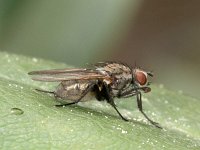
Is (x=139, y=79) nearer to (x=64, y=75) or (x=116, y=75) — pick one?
(x=116, y=75)

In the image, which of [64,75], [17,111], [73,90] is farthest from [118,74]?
[17,111]

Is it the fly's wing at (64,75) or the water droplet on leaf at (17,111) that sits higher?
the fly's wing at (64,75)

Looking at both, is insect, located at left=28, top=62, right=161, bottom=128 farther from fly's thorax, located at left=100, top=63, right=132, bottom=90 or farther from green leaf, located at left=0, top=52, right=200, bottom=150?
green leaf, located at left=0, top=52, right=200, bottom=150

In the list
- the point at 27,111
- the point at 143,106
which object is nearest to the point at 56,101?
the point at 27,111

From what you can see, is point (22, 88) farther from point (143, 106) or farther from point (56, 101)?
point (143, 106)

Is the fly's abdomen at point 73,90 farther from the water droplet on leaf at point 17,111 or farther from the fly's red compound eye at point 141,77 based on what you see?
the water droplet on leaf at point 17,111

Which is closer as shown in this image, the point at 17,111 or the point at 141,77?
the point at 17,111

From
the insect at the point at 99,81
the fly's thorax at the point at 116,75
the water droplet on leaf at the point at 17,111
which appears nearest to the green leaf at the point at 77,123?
the water droplet on leaf at the point at 17,111
